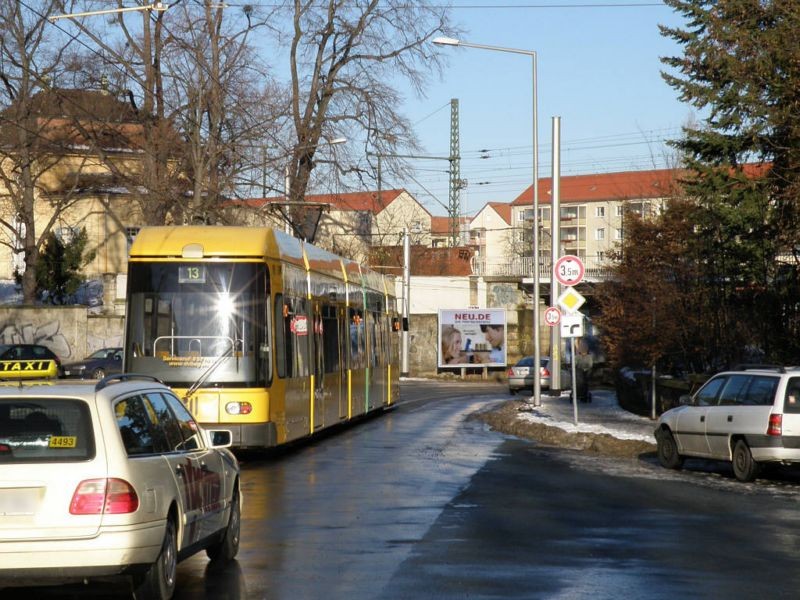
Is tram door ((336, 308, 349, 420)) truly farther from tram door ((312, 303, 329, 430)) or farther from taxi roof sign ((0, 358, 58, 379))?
taxi roof sign ((0, 358, 58, 379))

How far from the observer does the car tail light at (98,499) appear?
779cm

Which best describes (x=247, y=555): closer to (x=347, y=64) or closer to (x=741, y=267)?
(x=741, y=267)

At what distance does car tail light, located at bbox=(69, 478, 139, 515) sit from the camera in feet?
25.5

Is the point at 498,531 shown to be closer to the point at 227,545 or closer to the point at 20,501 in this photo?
the point at 227,545

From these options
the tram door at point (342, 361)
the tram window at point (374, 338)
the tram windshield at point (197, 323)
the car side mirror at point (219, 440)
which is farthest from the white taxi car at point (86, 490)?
the tram window at point (374, 338)

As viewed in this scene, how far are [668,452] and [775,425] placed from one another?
117 inches

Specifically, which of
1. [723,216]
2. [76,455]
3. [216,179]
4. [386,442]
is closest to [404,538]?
[76,455]

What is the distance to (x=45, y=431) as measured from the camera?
26.5 ft

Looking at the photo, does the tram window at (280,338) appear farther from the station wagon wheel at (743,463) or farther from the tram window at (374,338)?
the tram window at (374,338)

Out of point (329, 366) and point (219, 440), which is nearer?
point (219, 440)

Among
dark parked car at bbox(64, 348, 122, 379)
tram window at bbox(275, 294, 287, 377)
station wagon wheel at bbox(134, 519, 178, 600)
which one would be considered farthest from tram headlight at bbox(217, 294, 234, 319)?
dark parked car at bbox(64, 348, 122, 379)

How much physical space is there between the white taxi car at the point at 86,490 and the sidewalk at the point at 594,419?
50.0 feet

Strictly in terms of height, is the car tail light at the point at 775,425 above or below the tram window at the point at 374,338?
below

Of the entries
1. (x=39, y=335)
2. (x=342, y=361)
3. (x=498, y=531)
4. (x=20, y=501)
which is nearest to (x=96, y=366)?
(x=39, y=335)
